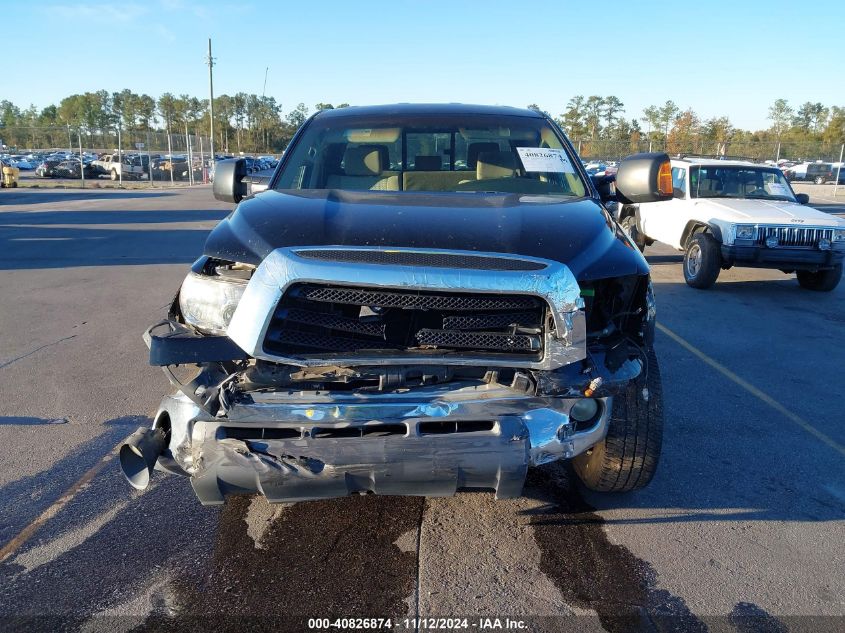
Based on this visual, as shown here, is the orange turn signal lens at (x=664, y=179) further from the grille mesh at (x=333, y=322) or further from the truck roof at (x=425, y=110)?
the grille mesh at (x=333, y=322)

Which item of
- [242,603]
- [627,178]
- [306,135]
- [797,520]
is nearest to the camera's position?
[242,603]

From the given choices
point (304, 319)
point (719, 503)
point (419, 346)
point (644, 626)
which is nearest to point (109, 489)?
point (304, 319)

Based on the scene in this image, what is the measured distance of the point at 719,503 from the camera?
12.2ft

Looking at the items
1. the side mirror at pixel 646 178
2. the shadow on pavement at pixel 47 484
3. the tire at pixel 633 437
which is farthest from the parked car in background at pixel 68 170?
the tire at pixel 633 437

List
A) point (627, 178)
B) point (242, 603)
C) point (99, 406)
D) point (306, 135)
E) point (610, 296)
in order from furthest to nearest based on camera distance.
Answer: point (99, 406) < point (306, 135) < point (627, 178) < point (610, 296) < point (242, 603)

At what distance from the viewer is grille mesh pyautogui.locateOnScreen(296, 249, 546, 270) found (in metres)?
2.65

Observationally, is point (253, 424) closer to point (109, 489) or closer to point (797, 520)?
point (109, 489)

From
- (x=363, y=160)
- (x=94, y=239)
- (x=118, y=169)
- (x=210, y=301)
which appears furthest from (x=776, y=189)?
(x=118, y=169)

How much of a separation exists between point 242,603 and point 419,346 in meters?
1.27

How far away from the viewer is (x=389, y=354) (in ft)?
8.87

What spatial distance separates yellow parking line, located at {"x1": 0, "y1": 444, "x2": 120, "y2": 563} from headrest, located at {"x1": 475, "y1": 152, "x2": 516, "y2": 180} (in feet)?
9.13

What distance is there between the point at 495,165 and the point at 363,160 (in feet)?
2.69

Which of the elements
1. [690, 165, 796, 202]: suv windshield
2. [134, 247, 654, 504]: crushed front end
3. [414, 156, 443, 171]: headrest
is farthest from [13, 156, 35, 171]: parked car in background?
[134, 247, 654, 504]: crushed front end

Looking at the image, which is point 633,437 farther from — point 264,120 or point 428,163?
point 264,120
